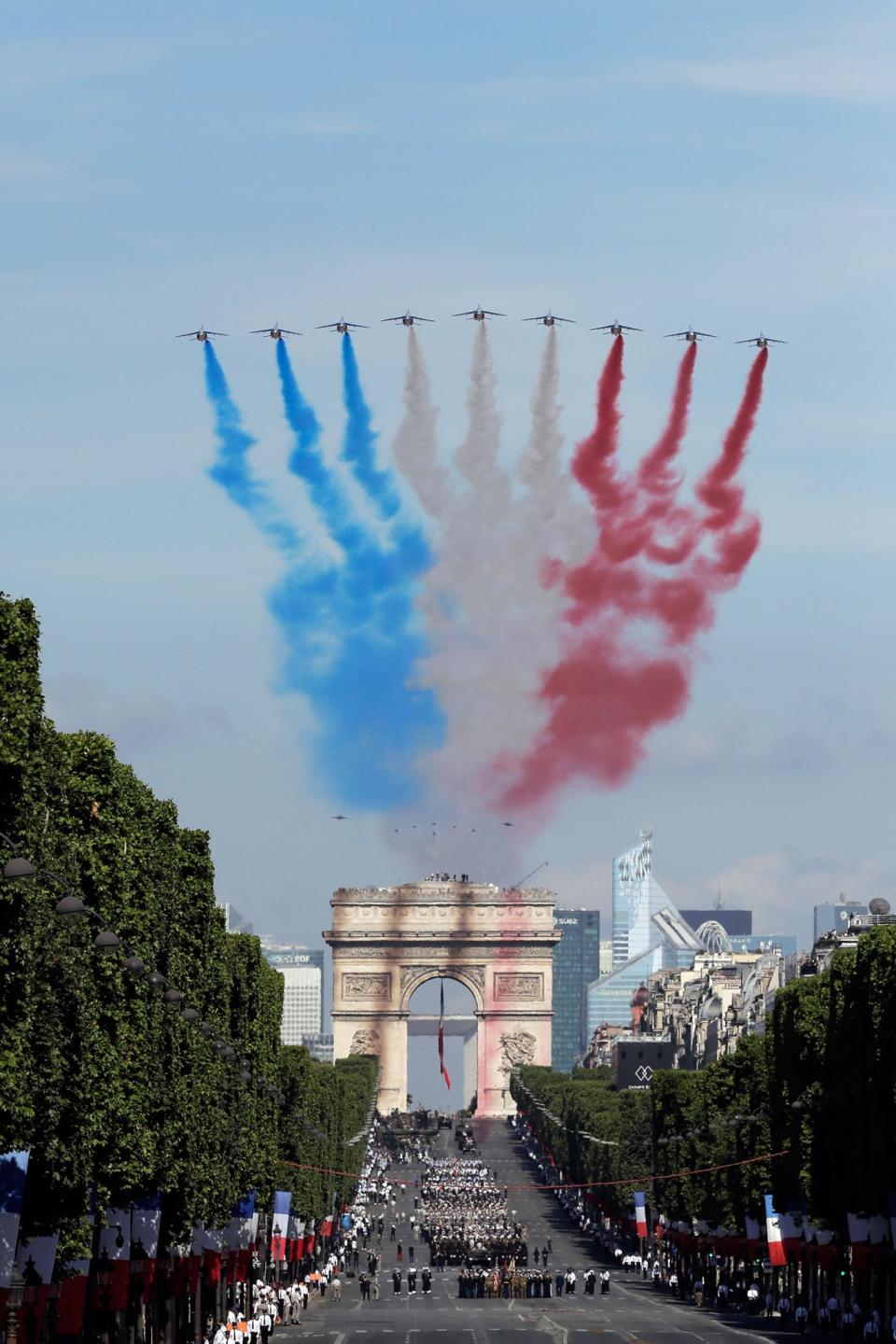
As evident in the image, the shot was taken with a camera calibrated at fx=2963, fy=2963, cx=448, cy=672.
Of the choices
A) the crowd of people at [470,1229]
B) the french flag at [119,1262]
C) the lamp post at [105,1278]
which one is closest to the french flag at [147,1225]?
the french flag at [119,1262]

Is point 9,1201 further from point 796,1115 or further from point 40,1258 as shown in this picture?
point 796,1115

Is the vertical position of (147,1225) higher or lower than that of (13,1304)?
higher

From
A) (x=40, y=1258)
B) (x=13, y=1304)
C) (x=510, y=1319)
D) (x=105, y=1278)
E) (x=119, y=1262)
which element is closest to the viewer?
(x=13, y=1304)

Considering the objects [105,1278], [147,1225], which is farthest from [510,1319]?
[105,1278]

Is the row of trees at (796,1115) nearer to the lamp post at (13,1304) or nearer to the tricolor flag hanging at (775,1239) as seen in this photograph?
the tricolor flag hanging at (775,1239)

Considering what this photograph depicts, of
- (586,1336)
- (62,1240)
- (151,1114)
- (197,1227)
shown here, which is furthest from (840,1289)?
(62,1240)

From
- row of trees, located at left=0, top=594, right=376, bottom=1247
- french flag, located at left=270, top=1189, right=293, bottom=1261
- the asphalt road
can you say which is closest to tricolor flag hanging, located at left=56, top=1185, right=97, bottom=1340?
row of trees, located at left=0, top=594, right=376, bottom=1247

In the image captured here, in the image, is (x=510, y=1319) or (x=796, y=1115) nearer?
(x=796, y=1115)
